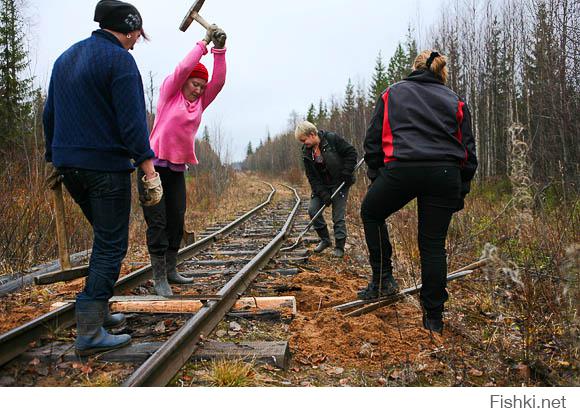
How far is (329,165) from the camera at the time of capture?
661cm

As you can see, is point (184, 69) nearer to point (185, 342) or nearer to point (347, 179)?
point (185, 342)

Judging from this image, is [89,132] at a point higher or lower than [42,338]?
higher

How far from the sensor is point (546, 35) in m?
14.7

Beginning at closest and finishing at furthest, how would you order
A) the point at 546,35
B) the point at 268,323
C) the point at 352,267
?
the point at 268,323 < the point at 352,267 < the point at 546,35

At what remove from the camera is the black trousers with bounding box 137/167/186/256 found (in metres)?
4.09

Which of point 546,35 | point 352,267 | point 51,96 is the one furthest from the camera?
point 546,35

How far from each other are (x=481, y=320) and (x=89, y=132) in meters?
3.29

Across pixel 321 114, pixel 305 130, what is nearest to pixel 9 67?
pixel 305 130

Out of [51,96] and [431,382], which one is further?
[51,96]

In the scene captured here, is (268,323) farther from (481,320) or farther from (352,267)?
(352,267)

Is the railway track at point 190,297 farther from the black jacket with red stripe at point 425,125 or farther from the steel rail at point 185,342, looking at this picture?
the black jacket with red stripe at point 425,125

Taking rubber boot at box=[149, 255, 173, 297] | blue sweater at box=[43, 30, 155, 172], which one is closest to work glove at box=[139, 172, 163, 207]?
blue sweater at box=[43, 30, 155, 172]

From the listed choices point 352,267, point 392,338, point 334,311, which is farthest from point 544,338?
point 352,267

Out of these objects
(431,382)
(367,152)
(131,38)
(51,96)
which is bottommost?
(431,382)
